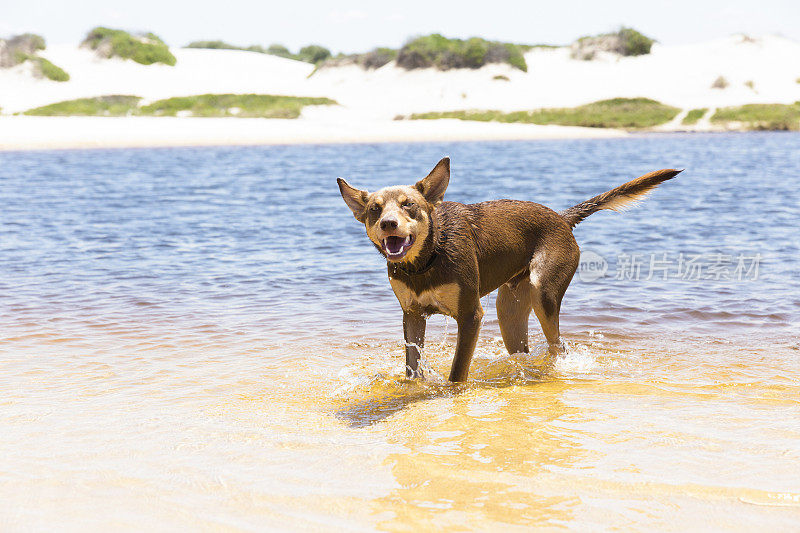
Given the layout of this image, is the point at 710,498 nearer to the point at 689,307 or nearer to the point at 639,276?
the point at 689,307

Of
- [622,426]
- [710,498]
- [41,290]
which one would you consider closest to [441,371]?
[622,426]

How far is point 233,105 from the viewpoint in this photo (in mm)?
54438

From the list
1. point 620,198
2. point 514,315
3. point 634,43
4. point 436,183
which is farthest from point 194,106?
point 436,183

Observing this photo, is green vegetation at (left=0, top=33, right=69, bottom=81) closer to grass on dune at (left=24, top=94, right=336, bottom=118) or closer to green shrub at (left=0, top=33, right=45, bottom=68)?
green shrub at (left=0, top=33, right=45, bottom=68)

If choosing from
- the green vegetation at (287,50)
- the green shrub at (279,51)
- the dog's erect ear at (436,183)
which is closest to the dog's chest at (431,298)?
the dog's erect ear at (436,183)

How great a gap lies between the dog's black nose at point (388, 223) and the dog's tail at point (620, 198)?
2198 millimetres

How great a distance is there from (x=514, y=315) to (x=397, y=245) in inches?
80.5

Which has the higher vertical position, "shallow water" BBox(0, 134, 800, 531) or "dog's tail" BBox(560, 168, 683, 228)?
"dog's tail" BBox(560, 168, 683, 228)

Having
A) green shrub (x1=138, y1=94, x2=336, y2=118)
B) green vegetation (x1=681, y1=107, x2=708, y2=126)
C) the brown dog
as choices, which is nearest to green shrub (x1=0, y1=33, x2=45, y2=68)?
green shrub (x1=138, y1=94, x2=336, y2=118)

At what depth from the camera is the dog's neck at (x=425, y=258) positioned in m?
5.50

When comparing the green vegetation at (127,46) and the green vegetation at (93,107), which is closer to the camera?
the green vegetation at (93,107)

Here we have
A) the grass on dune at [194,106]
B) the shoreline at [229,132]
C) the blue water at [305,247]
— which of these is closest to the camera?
the blue water at [305,247]

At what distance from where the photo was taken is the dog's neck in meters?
5.50

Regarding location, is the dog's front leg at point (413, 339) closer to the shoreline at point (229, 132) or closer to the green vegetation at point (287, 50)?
the shoreline at point (229, 132)
